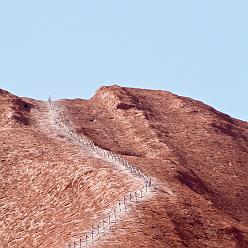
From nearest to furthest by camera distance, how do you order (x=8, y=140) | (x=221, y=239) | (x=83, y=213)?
(x=221, y=239) < (x=83, y=213) < (x=8, y=140)

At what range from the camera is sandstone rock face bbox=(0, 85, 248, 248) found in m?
45.1

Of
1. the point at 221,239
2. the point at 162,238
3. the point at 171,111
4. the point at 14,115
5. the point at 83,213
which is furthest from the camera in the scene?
the point at 171,111

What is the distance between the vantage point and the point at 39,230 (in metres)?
49.6

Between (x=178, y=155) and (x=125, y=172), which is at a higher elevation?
(x=178, y=155)

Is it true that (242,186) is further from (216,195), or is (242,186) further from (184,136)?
(184,136)

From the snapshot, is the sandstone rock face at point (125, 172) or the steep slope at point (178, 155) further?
the sandstone rock face at point (125, 172)

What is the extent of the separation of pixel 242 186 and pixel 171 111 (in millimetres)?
22799

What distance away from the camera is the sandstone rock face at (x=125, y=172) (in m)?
45.1

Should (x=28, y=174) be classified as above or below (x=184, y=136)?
below

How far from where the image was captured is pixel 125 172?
54.4 meters

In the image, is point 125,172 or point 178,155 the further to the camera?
point 178,155

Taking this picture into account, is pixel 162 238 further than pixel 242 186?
No

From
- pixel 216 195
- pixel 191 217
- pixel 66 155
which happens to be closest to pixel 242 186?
pixel 216 195

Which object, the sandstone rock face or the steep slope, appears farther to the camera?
the sandstone rock face
